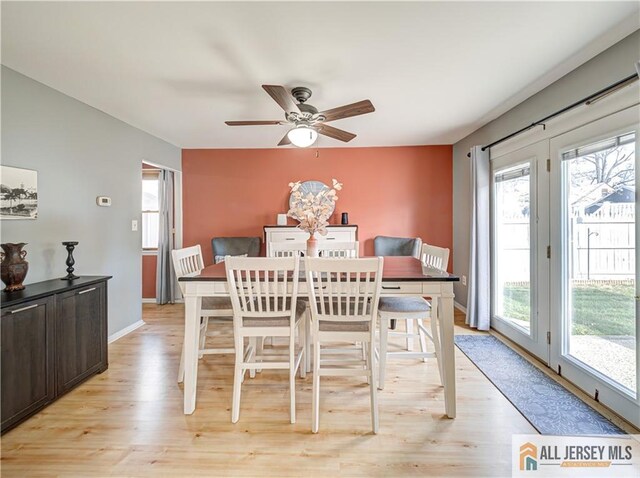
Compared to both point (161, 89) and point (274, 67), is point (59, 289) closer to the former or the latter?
point (161, 89)

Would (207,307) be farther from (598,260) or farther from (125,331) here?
(598,260)

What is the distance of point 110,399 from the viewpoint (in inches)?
85.7

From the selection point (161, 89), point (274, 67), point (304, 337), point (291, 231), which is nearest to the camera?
point (274, 67)

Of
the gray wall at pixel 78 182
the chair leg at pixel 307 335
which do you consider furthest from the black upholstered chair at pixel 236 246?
the chair leg at pixel 307 335

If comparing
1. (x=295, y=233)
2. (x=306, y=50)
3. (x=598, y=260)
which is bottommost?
(x=598, y=260)

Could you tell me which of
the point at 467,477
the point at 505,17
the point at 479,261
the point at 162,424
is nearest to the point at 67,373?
the point at 162,424

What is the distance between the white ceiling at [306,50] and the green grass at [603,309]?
164 centimetres

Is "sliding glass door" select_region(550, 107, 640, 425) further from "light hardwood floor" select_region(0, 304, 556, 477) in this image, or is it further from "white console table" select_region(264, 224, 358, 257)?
"white console table" select_region(264, 224, 358, 257)

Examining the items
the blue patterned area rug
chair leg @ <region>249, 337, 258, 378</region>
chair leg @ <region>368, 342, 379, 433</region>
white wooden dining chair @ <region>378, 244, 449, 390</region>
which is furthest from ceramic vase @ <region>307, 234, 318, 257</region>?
the blue patterned area rug

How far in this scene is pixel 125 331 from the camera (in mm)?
3443

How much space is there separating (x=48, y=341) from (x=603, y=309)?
3859 mm

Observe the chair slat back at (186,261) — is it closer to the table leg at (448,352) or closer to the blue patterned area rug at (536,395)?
the table leg at (448,352)

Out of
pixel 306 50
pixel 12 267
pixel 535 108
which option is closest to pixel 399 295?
pixel 306 50

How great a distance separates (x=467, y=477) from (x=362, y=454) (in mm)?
519
